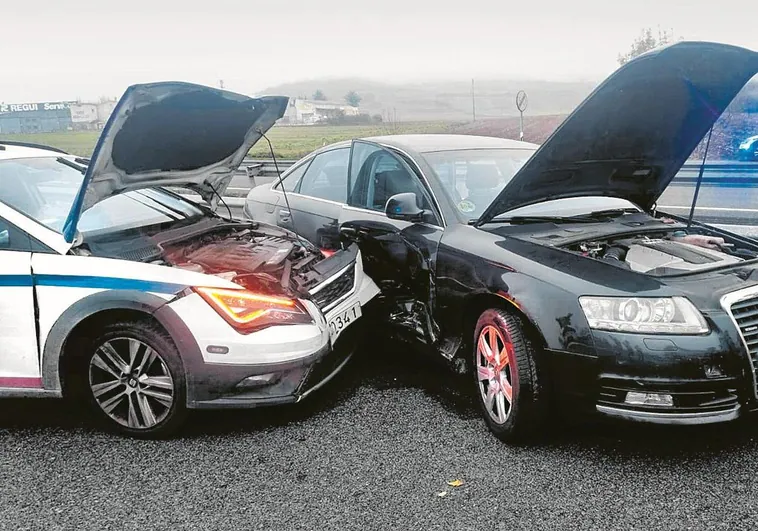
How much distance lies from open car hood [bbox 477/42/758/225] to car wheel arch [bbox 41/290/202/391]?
1.77 meters

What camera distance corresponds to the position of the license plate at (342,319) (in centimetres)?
375

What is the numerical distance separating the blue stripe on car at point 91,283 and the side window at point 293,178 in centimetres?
262

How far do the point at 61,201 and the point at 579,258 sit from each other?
121 inches

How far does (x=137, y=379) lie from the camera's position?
3312 mm

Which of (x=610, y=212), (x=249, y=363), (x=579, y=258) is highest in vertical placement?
(x=610, y=212)

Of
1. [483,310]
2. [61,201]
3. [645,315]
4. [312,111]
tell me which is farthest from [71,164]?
[312,111]

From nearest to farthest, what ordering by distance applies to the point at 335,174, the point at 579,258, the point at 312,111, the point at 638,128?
the point at 579,258
the point at 638,128
the point at 335,174
the point at 312,111

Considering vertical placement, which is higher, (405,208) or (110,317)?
(405,208)

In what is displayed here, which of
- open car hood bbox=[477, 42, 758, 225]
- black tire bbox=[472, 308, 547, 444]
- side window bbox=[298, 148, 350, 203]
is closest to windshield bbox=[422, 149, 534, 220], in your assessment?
open car hood bbox=[477, 42, 758, 225]

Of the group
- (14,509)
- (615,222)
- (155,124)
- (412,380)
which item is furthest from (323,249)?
(14,509)

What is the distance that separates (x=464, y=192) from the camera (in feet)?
13.2

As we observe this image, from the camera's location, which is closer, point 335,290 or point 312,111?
point 335,290

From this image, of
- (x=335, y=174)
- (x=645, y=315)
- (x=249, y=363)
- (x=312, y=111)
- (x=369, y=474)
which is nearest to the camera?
(x=645, y=315)

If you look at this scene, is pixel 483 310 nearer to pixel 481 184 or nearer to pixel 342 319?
pixel 342 319
